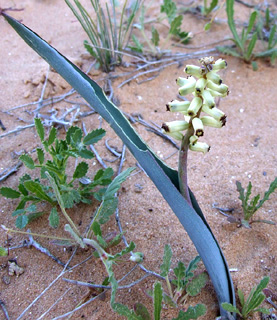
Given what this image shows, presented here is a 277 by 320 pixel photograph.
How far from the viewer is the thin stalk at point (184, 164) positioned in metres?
1.10

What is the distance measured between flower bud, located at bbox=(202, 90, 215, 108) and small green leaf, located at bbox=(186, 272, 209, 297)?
643mm

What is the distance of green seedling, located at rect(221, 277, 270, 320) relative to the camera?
114 cm

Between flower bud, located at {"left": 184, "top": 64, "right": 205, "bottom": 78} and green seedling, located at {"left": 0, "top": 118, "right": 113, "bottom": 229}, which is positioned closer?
flower bud, located at {"left": 184, "top": 64, "right": 205, "bottom": 78}

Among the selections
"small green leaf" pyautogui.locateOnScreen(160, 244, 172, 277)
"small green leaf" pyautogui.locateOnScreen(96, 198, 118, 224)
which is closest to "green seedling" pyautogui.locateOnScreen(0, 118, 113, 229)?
"small green leaf" pyautogui.locateOnScreen(96, 198, 118, 224)

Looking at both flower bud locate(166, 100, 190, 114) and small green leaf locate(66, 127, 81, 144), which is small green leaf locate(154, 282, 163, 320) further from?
small green leaf locate(66, 127, 81, 144)

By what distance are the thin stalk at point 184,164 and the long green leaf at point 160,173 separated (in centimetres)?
3

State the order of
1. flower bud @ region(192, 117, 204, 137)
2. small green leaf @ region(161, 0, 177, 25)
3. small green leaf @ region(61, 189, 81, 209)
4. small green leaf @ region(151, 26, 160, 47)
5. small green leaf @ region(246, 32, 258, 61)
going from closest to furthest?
flower bud @ region(192, 117, 204, 137)
small green leaf @ region(61, 189, 81, 209)
small green leaf @ region(246, 32, 258, 61)
small green leaf @ region(151, 26, 160, 47)
small green leaf @ region(161, 0, 177, 25)

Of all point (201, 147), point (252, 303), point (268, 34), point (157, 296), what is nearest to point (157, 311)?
point (157, 296)

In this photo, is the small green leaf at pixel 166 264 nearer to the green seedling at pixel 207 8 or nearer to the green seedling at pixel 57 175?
the green seedling at pixel 57 175

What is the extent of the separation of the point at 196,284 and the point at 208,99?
0.67 metres

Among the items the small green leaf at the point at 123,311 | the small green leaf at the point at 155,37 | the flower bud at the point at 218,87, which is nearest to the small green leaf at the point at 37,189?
the small green leaf at the point at 123,311

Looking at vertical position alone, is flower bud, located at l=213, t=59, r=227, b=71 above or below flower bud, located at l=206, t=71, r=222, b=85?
above

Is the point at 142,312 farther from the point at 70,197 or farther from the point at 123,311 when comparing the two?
the point at 70,197

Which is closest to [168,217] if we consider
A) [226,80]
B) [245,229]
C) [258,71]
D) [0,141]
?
[245,229]
